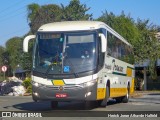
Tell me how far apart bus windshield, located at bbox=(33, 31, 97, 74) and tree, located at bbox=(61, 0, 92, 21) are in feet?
122

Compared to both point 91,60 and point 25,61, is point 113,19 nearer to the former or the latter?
point 25,61

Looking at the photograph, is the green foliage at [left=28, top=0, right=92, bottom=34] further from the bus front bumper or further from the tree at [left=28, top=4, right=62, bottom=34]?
the bus front bumper

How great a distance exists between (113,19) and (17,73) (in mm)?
46736

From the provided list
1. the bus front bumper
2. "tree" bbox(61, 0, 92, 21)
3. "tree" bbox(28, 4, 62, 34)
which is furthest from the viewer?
"tree" bbox(28, 4, 62, 34)

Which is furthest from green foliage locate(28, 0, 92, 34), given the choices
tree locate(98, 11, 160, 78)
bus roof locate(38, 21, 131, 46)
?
bus roof locate(38, 21, 131, 46)

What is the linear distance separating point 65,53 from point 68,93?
1.61m

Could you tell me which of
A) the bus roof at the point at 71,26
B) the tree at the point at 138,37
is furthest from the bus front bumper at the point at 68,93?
the tree at the point at 138,37

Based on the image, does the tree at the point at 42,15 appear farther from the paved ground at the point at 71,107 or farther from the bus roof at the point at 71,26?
the bus roof at the point at 71,26

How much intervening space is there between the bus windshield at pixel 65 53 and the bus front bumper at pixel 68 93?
63 cm

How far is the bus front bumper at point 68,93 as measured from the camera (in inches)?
632

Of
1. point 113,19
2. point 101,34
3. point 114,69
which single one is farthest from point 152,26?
point 101,34

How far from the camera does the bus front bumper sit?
632 inches

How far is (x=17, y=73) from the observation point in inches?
3553

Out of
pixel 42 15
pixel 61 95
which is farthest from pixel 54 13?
pixel 61 95
